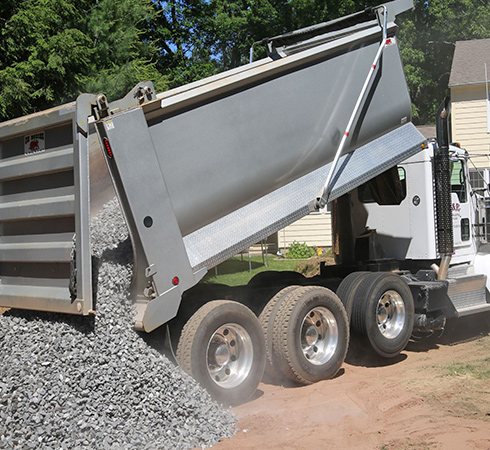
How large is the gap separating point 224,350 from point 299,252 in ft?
57.2

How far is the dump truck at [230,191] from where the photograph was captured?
513 centimetres

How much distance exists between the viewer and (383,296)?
7344 mm

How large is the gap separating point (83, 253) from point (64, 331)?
701mm

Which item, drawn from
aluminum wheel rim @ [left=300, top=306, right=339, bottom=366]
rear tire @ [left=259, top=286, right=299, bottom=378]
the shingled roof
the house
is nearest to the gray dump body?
rear tire @ [left=259, top=286, right=299, bottom=378]

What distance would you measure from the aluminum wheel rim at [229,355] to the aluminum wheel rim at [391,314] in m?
2.25

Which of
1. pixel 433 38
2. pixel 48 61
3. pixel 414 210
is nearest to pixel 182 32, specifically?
pixel 433 38

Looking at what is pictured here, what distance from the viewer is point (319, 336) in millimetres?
6641

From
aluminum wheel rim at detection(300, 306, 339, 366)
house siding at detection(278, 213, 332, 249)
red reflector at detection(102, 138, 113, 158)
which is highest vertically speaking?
red reflector at detection(102, 138, 113, 158)

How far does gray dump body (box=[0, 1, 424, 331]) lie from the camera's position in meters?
5.08

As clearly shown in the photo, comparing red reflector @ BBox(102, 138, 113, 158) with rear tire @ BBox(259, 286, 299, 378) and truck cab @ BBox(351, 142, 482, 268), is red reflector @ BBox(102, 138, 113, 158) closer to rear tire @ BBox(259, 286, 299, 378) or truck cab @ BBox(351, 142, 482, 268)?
rear tire @ BBox(259, 286, 299, 378)

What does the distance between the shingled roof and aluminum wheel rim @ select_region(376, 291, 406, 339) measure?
1494 cm

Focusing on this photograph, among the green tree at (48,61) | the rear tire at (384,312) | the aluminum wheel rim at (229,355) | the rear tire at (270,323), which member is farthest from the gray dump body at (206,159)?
the green tree at (48,61)

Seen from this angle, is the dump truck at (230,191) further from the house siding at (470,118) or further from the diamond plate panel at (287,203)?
the house siding at (470,118)

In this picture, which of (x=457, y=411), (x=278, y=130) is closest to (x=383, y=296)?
(x=457, y=411)
